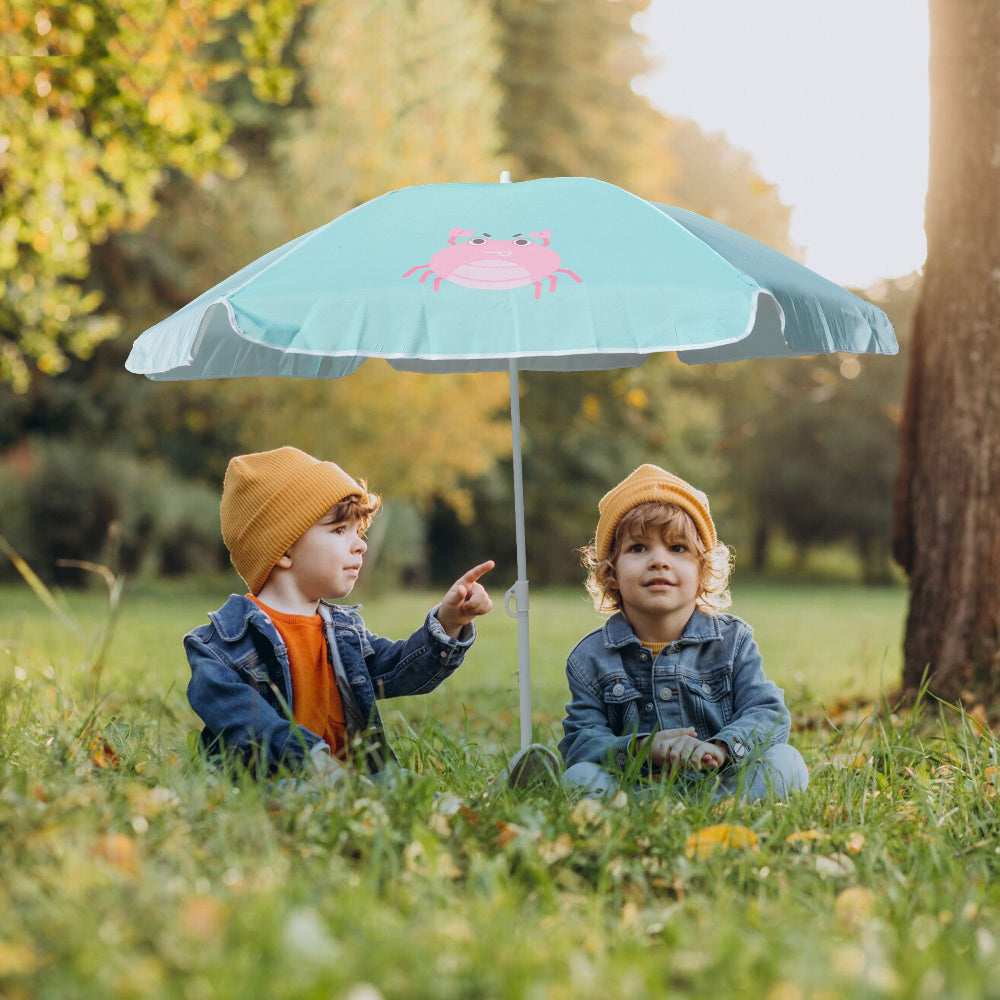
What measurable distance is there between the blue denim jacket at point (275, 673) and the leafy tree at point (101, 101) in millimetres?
5445

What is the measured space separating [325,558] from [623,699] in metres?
0.96

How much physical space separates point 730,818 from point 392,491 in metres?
13.8

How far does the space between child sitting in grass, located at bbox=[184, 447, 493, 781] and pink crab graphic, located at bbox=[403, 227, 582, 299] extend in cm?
81

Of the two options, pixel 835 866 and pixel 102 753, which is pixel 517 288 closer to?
pixel 835 866

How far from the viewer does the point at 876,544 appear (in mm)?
29141

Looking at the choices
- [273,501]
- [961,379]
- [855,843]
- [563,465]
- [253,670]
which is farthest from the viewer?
[563,465]

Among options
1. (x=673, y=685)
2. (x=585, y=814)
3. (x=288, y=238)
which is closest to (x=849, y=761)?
(x=673, y=685)

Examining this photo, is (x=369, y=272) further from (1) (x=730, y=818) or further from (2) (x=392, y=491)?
(2) (x=392, y=491)

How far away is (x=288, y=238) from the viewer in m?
16.0

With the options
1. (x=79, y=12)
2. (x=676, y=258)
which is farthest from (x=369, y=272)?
(x=79, y=12)

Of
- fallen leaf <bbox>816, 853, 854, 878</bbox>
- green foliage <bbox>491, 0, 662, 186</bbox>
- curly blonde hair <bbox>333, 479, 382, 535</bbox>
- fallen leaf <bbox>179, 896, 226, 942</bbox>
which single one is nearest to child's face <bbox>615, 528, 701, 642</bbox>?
curly blonde hair <bbox>333, 479, 382, 535</bbox>

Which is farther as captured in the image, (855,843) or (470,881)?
(855,843)

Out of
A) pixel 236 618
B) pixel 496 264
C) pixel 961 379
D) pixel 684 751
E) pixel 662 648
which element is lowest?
pixel 684 751

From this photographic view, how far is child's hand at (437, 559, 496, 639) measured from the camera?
3271mm
